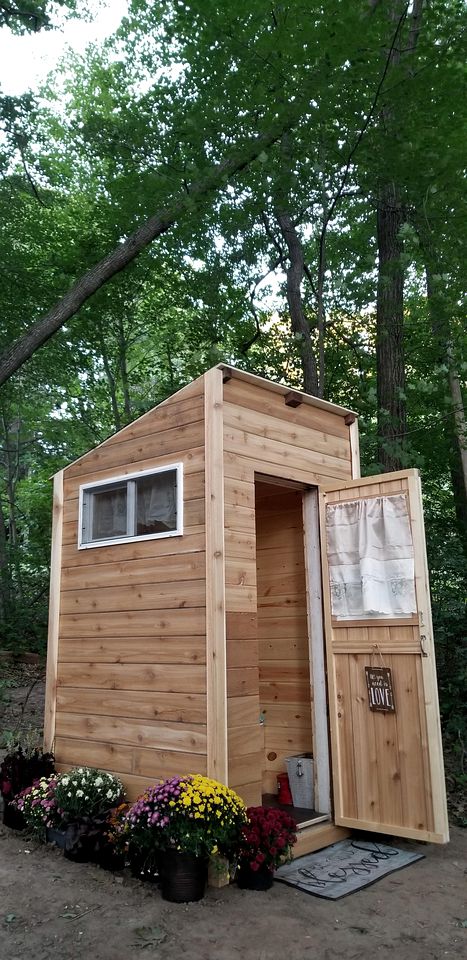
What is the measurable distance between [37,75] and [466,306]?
462 inches

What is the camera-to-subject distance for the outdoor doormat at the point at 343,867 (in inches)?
136

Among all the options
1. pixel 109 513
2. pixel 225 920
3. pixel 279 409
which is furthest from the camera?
pixel 109 513

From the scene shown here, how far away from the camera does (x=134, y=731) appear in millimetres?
4047

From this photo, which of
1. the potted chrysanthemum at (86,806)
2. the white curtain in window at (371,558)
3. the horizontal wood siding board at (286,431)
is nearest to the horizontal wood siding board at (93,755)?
the potted chrysanthemum at (86,806)

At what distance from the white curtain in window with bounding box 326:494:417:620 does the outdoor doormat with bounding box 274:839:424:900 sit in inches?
55.2

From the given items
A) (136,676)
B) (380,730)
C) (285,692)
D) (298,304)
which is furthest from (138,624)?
(298,304)

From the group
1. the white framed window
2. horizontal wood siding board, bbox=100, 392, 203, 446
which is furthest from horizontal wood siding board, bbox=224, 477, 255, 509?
horizontal wood siding board, bbox=100, 392, 203, 446

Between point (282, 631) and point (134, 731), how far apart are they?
5.05ft

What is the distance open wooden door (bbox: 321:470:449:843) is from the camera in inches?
152

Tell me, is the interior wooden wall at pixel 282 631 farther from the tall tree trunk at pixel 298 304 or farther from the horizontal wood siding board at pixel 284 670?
the tall tree trunk at pixel 298 304

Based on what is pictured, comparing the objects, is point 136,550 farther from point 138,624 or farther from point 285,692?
point 285,692

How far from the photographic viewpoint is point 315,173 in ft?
22.4

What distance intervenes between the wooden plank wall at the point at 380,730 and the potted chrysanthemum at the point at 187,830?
3.44 ft

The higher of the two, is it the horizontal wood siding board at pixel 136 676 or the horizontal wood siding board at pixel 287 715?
the horizontal wood siding board at pixel 136 676
